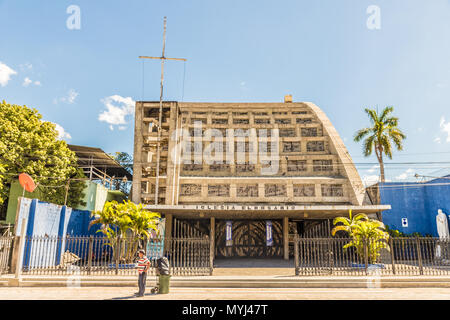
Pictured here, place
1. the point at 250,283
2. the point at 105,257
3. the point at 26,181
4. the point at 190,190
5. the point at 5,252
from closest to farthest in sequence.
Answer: the point at 250,283, the point at 5,252, the point at 105,257, the point at 26,181, the point at 190,190

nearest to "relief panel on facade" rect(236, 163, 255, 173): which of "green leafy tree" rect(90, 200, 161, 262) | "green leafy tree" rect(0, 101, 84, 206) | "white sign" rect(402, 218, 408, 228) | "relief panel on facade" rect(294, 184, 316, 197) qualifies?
"relief panel on facade" rect(294, 184, 316, 197)

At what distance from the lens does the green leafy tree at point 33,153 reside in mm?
24359

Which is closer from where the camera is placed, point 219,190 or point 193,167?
point 219,190

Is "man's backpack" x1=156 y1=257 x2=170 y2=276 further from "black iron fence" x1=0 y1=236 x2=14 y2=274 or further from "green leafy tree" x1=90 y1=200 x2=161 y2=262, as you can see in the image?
"black iron fence" x1=0 y1=236 x2=14 y2=274

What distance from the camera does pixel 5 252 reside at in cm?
1450

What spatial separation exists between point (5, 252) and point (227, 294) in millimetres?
11065

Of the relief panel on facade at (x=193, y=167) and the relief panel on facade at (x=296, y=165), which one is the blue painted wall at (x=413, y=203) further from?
the relief panel on facade at (x=193, y=167)

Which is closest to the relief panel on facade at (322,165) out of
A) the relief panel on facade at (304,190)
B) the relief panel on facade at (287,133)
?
the relief panel on facade at (304,190)

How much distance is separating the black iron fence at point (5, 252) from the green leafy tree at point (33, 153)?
1130 cm

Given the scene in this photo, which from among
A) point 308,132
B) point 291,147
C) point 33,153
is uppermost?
point 308,132

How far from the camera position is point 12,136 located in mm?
24391

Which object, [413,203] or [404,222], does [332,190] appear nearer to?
[404,222]

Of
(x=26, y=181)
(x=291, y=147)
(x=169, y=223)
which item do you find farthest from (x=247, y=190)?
(x=26, y=181)

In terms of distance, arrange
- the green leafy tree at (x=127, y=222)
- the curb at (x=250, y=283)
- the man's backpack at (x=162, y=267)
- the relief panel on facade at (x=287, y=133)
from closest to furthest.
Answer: the man's backpack at (x=162, y=267)
the curb at (x=250, y=283)
the green leafy tree at (x=127, y=222)
the relief panel on facade at (x=287, y=133)
